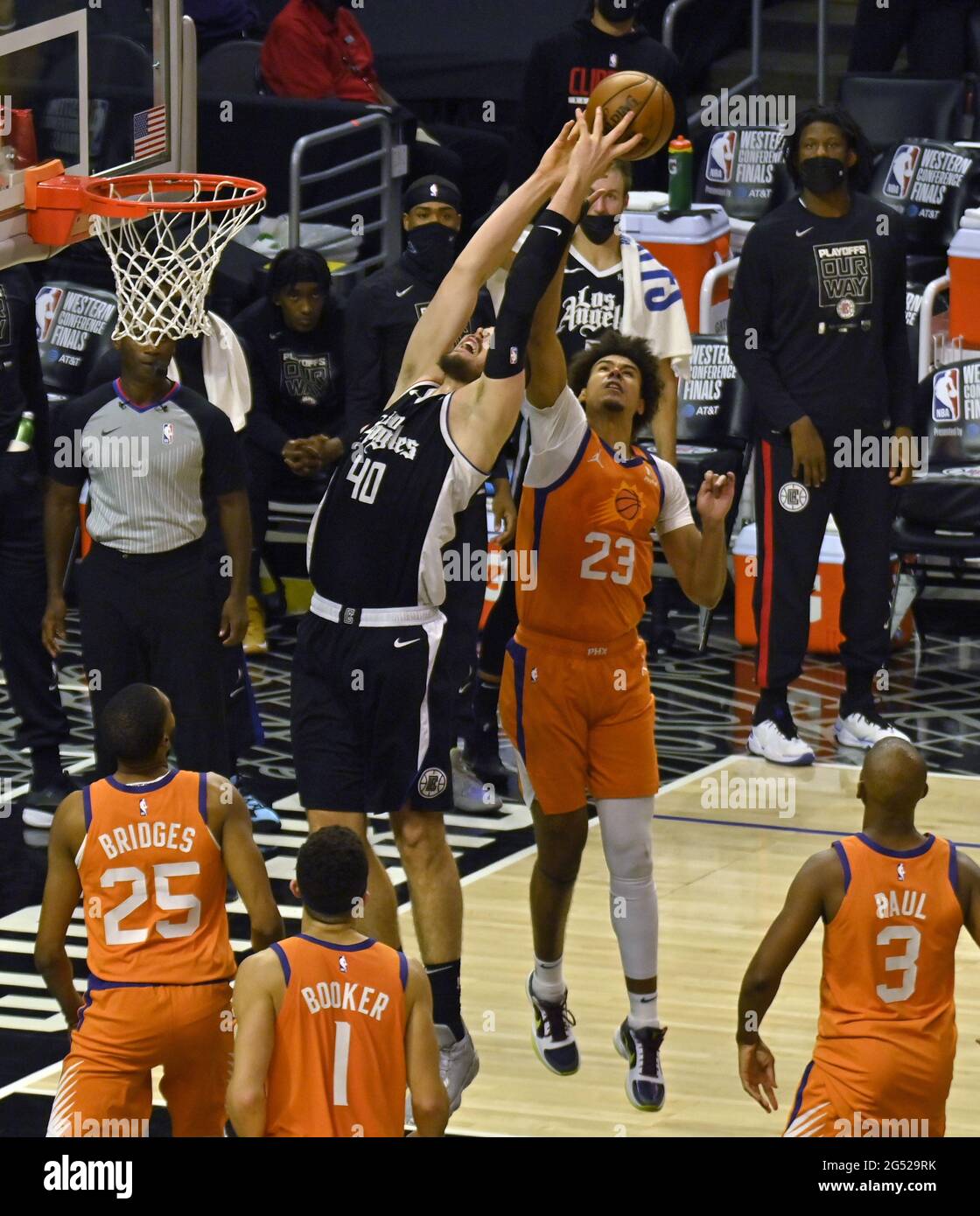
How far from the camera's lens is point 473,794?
8781 mm

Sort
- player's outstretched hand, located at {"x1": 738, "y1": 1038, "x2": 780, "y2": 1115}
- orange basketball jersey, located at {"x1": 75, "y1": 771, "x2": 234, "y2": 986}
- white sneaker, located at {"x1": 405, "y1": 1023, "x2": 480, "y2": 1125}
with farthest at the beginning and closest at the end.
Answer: white sneaker, located at {"x1": 405, "y1": 1023, "x2": 480, "y2": 1125} → orange basketball jersey, located at {"x1": 75, "y1": 771, "x2": 234, "y2": 986} → player's outstretched hand, located at {"x1": 738, "y1": 1038, "x2": 780, "y2": 1115}

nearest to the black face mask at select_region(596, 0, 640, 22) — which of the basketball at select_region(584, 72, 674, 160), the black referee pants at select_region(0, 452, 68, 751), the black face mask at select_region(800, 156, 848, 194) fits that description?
the black face mask at select_region(800, 156, 848, 194)

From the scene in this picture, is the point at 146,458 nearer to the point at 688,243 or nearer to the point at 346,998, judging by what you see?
the point at 346,998

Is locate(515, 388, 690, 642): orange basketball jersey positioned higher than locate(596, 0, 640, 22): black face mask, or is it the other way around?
locate(596, 0, 640, 22): black face mask

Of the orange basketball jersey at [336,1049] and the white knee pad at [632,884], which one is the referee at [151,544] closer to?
the white knee pad at [632,884]

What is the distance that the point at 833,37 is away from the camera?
Answer: 15344 mm

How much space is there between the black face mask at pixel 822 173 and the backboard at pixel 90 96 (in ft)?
7.99

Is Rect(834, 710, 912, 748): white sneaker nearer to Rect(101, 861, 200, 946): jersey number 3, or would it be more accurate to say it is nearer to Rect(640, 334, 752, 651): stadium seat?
Rect(640, 334, 752, 651): stadium seat

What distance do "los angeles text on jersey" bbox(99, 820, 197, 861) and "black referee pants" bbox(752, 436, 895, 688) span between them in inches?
176

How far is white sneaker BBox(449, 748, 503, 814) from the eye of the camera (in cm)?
874

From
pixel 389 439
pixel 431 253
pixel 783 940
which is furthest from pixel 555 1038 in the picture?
pixel 431 253

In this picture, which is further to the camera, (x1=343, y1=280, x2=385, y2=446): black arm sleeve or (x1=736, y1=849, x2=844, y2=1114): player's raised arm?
(x1=343, y1=280, x2=385, y2=446): black arm sleeve
